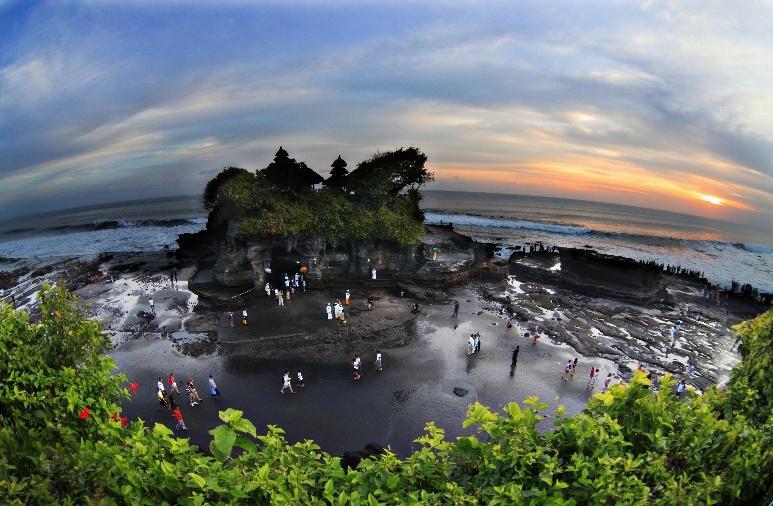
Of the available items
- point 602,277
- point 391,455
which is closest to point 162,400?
point 391,455

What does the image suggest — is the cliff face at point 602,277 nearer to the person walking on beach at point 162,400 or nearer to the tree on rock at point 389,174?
the tree on rock at point 389,174

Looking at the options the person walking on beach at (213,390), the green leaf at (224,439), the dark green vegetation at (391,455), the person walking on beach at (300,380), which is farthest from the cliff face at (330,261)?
the green leaf at (224,439)

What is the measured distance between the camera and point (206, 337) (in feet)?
79.7

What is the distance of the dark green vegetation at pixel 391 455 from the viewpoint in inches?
192

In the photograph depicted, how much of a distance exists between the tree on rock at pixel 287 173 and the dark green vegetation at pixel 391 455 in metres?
27.8

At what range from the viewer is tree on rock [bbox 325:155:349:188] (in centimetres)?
3578

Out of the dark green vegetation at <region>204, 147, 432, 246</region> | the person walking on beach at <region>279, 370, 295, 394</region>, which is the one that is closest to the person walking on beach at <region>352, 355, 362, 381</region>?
the person walking on beach at <region>279, 370, 295, 394</region>

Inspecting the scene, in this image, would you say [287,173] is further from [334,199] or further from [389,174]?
[389,174]

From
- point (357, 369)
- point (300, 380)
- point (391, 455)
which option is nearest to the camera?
point (391, 455)

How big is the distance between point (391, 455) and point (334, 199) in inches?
1131

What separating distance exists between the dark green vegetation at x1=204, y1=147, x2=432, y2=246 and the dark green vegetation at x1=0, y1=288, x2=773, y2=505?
2419cm

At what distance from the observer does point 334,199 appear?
3325 centimetres

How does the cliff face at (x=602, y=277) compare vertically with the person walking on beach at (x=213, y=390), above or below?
above

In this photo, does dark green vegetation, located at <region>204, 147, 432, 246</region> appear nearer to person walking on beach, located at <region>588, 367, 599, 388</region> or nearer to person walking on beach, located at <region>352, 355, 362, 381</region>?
person walking on beach, located at <region>352, 355, 362, 381</region>
